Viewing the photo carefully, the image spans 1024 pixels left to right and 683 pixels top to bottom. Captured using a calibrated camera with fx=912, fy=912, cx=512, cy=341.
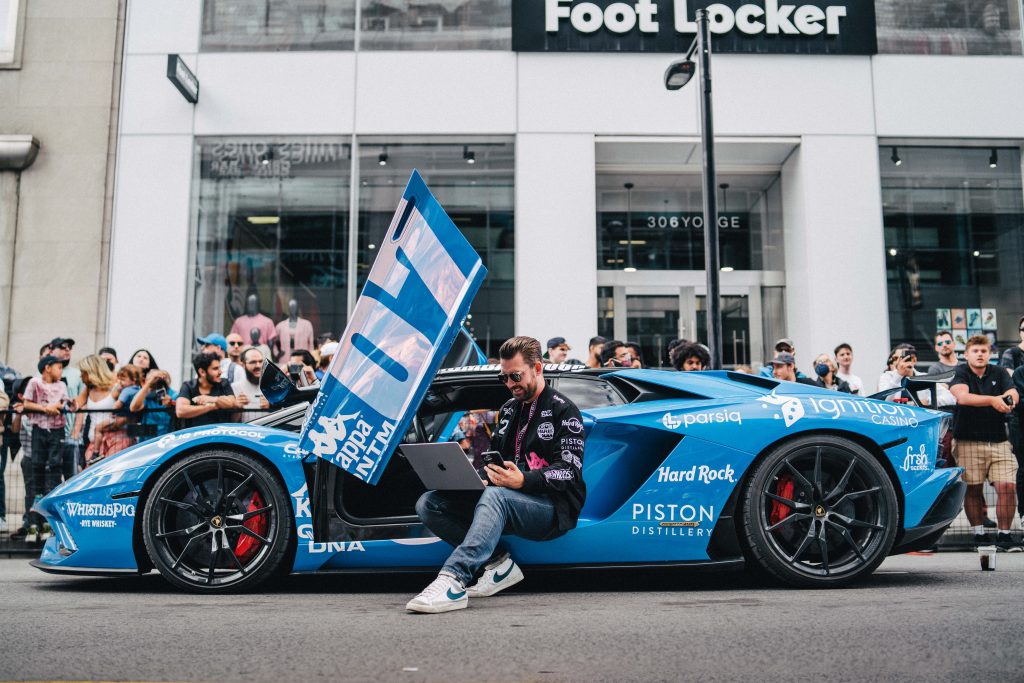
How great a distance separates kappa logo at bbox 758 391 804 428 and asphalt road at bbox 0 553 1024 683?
34.7 inches

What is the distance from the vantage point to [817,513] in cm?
470

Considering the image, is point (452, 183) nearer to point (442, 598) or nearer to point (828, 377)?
point (828, 377)

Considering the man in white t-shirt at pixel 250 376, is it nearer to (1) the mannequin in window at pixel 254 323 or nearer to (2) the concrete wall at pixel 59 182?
(1) the mannequin in window at pixel 254 323

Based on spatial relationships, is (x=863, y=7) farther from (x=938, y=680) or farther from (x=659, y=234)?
(x=938, y=680)

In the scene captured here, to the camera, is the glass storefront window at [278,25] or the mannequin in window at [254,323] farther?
the glass storefront window at [278,25]

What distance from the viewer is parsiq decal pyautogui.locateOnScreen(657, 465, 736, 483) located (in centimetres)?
467

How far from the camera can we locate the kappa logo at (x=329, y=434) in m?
4.41

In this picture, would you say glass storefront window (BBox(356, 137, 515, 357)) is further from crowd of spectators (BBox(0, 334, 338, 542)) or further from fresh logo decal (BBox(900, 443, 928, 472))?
fresh logo decal (BBox(900, 443, 928, 472))

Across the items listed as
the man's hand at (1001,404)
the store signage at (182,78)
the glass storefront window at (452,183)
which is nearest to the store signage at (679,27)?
the glass storefront window at (452,183)

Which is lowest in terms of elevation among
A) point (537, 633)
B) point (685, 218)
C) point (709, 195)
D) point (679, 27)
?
point (537, 633)

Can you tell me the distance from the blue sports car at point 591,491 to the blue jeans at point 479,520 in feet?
0.59

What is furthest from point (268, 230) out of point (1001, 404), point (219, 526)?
point (1001, 404)

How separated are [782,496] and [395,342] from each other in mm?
2151

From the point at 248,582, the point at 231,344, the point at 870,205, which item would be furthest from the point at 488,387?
the point at 870,205
